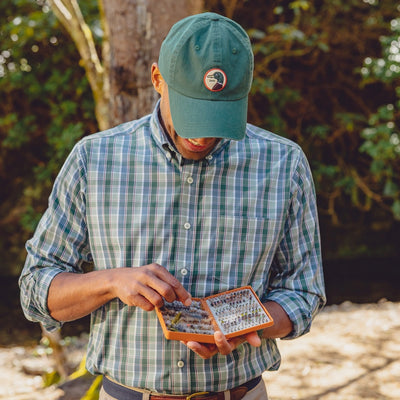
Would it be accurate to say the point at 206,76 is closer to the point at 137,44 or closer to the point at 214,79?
the point at 214,79

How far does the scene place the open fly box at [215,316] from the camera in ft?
4.18

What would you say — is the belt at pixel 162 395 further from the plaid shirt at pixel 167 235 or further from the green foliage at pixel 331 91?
the green foliage at pixel 331 91

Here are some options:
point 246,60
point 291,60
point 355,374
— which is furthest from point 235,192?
point 291,60

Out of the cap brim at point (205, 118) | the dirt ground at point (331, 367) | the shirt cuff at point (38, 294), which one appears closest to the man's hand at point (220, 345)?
the shirt cuff at point (38, 294)

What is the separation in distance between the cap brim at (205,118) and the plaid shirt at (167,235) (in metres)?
0.13

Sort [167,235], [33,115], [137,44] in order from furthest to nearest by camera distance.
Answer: [33,115]
[137,44]
[167,235]

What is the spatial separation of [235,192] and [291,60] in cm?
734

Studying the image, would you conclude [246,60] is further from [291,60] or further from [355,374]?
[291,60]

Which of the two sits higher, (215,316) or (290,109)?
(290,109)

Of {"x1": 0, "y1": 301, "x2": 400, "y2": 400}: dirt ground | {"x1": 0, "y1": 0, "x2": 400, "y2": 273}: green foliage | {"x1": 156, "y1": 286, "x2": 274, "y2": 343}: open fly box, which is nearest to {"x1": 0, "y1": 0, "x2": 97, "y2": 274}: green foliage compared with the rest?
{"x1": 0, "y1": 0, "x2": 400, "y2": 273}: green foliage

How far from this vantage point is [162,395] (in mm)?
1409

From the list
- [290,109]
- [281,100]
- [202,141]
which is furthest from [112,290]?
[290,109]

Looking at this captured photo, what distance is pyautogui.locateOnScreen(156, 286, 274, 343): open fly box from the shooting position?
127 cm

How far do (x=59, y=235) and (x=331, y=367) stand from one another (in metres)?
3.21
